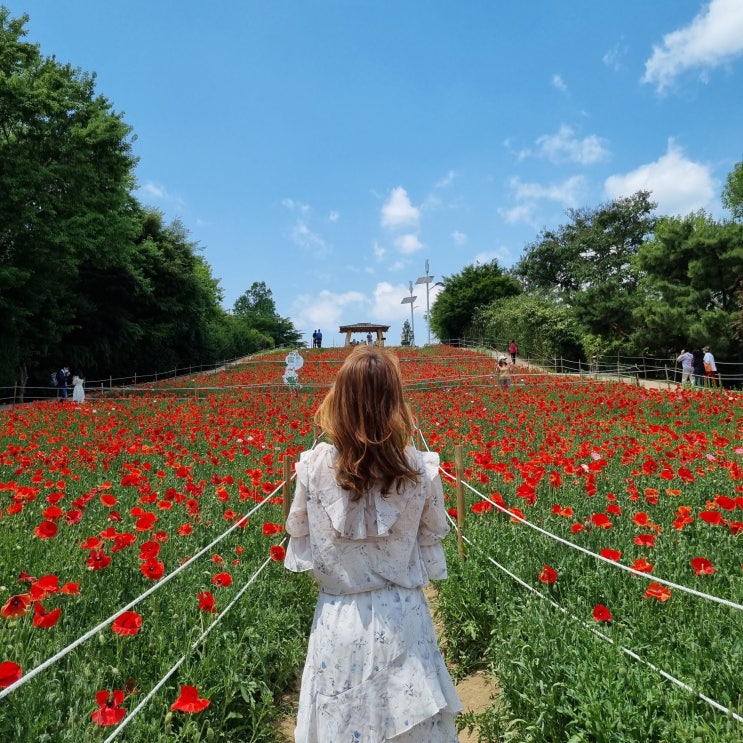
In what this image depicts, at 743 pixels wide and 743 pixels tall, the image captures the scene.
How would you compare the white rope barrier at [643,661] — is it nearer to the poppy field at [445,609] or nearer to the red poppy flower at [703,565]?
the poppy field at [445,609]

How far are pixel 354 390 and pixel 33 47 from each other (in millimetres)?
24376

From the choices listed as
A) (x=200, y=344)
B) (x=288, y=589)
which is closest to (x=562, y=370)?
(x=200, y=344)

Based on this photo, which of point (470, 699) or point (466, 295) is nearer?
point (470, 699)

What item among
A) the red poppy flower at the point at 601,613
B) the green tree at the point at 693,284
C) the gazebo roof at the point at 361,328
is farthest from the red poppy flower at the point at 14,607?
the gazebo roof at the point at 361,328

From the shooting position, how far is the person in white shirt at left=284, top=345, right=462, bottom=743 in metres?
1.96

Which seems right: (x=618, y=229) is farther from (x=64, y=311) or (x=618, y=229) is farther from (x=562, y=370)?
(x=64, y=311)

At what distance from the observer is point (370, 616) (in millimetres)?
2006

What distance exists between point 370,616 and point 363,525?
0.28 meters

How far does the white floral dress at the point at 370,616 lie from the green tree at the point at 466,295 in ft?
198

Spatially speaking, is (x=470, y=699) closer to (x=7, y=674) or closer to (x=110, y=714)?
(x=110, y=714)

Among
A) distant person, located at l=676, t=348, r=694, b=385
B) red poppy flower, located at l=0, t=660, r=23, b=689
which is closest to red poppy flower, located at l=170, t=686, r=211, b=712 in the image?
red poppy flower, located at l=0, t=660, r=23, b=689

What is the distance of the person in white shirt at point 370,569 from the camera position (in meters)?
1.96

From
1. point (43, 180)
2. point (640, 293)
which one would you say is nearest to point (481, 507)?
point (43, 180)

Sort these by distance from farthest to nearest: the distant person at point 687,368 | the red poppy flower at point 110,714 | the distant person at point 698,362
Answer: the distant person at point 698,362, the distant person at point 687,368, the red poppy flower at point 110,714
